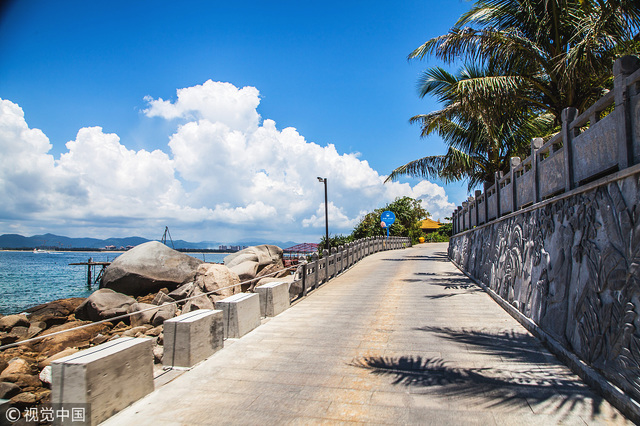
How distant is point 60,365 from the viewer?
3986mm

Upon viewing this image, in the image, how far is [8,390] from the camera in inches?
261

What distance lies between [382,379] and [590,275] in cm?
308

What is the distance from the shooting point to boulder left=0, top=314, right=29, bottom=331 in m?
14.9

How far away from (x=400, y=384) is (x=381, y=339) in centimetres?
207

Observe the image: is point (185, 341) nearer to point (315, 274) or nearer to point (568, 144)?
point (568, 144)

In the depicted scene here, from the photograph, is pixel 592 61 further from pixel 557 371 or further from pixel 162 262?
pixel 162 262

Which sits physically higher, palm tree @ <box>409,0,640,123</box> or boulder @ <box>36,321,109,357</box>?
palm tree @ <box>409,0,640,123</box>

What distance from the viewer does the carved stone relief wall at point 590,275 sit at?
414cm

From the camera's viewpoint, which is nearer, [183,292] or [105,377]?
[105,377]

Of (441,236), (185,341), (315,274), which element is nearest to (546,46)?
(315,274)

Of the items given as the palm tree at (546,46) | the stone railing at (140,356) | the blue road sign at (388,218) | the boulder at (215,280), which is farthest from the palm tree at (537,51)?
the blue road sign at (388,218)

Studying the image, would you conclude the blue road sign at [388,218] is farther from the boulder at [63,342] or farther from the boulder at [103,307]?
the boulder at [63,342]

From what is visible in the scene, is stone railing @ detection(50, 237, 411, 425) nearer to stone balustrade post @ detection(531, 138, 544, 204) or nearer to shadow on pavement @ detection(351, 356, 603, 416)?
shadow on pavement @ detection(351, 356, 603, 416)

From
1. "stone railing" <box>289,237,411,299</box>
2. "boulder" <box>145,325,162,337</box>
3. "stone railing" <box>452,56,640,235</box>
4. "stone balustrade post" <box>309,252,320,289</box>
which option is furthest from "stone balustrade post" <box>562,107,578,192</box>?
"boulder" <box>145,325,162,337</box>
